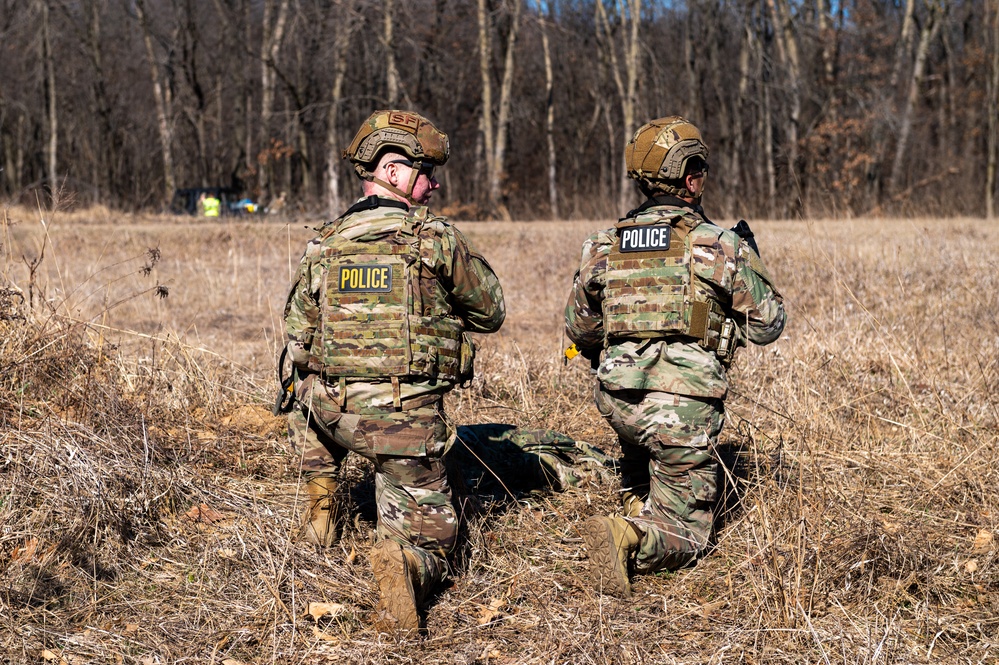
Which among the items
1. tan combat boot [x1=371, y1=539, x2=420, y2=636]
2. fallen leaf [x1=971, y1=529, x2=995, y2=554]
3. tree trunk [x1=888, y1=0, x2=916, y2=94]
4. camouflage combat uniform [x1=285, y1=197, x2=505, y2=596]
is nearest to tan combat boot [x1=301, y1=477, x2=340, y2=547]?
camouflage combat uniform [x1=285, y1=197, x2=505, y2=596]

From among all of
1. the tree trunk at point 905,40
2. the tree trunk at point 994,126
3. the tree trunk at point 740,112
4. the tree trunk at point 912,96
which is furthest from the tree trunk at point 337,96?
the tree trunk at point 905,40

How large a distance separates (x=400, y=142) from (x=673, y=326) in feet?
4.19

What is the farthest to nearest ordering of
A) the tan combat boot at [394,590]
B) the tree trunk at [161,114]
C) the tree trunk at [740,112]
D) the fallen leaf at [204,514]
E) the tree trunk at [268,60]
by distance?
the tree trunk at [161,114] → the tree trunk at [740,112] → the tree trunk at [268,60] → the fallen leaf at [204,514] → the tan combat boot at [394,590]

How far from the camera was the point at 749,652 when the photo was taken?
3.16 m

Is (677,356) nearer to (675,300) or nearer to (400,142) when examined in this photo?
(675,300)

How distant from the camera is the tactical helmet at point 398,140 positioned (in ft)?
11.6

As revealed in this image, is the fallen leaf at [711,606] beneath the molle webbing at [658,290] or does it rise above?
beneath

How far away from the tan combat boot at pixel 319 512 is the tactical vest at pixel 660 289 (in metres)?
1.36

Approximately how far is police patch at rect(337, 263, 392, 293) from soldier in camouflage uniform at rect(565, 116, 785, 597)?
2.99 feet

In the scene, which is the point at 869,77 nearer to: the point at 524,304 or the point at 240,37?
the point at 240,37

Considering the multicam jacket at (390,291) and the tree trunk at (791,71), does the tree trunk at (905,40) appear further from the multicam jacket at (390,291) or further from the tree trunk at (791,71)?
the multicam jacket at (390,291)

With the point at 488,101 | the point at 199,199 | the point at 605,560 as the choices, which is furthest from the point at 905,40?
the point at 605,560

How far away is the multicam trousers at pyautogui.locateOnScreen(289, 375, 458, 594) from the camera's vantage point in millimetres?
3461

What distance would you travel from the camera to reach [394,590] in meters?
3.20
